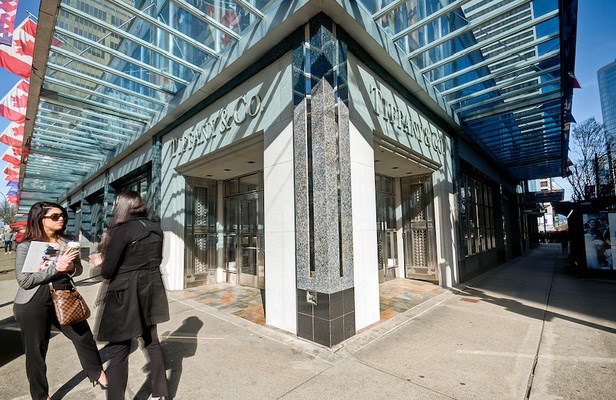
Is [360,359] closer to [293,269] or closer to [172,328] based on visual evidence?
Answer: [293,269]

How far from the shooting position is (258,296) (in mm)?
6348

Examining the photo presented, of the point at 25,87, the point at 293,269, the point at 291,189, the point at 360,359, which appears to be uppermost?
the point at 25,87

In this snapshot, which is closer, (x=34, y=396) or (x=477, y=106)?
(x=34, y=396)

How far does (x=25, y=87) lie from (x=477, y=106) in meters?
11.4

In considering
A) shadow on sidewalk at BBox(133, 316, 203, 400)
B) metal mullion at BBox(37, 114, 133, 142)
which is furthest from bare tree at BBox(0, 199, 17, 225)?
shadow on sidewalk at BBox(133, 316, 203, 400)

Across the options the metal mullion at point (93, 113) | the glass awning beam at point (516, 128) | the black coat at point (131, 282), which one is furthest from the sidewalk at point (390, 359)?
the glass awning beam at point (516, 128)

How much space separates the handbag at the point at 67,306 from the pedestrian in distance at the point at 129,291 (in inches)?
21.5

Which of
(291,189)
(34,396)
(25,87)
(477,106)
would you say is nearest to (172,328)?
(34,396)

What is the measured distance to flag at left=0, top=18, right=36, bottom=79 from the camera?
15.8ft

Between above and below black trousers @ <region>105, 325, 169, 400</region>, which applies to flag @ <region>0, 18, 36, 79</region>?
above

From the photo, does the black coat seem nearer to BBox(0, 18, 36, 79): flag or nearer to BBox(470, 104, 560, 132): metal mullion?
BBox(0, 18, 36, 79): flag

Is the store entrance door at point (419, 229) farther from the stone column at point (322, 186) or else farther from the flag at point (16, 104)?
the flag at point (16, 104)

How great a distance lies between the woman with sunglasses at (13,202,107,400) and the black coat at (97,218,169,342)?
0.65 meters

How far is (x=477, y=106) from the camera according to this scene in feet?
24.1
